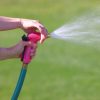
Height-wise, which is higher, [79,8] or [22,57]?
[22,57]

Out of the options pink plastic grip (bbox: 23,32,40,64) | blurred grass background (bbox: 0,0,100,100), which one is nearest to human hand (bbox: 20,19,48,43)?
pink plastic grip (bbox: 23,32,40,64)

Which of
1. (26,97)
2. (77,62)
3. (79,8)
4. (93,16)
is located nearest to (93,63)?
(77,62)

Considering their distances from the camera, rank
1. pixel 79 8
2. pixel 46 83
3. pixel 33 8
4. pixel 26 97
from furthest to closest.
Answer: pixel 33 8
pixel 79 8
pixel 46 83
pixel 26 97

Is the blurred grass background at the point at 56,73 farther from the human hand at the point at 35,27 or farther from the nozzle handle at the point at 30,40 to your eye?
the nozzle handle at the point at 30,40

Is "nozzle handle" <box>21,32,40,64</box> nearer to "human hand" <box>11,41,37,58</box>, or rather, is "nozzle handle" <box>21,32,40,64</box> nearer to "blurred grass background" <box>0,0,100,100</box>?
"human hand" <box>11,41,37,58</box>

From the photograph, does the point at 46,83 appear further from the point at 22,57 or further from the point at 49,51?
the point at 22,57

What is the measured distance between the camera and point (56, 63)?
29.6 ft

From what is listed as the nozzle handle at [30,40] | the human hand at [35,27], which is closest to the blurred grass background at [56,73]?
the human hand at [35,27]

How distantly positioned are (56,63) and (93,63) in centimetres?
57

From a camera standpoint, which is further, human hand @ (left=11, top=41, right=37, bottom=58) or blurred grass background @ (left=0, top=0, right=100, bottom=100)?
blurred grass background @ (left=0, top=0, right=100, bottom=100)

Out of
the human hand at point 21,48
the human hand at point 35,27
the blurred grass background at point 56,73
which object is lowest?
the blurred grass background at point 56,73

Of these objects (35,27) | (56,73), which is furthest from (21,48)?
(56,73)

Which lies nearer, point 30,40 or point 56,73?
point 30,40

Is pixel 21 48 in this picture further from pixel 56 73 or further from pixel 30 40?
pixel 56 73
